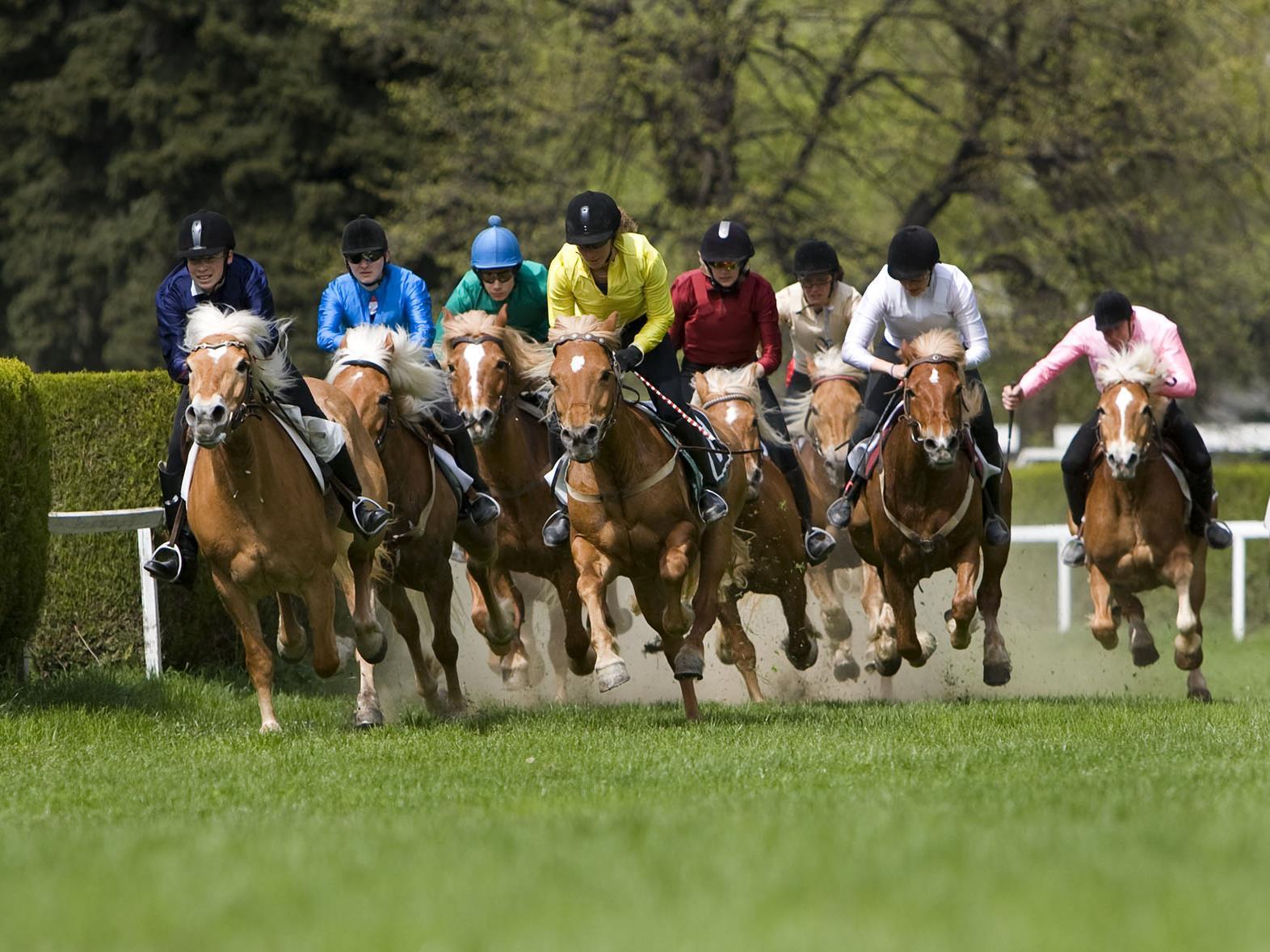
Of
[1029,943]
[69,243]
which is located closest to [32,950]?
[1029,943]

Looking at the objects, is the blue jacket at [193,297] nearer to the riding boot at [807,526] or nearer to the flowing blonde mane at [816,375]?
the riding boot at [807,526]

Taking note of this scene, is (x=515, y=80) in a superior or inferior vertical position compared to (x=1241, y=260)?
superior

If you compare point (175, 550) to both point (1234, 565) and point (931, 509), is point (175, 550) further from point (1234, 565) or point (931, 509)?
point (1234, 565)

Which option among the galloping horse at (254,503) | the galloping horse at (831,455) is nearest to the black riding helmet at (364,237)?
the galloping horse at (254,503)

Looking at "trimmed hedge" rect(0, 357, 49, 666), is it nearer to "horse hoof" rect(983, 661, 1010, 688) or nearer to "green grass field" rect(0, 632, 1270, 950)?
"green grass field" rect(0, 632, 1270, 950)

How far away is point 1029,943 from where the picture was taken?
399 cm

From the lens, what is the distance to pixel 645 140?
25.1 m

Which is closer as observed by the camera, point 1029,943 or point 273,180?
point 1029,943

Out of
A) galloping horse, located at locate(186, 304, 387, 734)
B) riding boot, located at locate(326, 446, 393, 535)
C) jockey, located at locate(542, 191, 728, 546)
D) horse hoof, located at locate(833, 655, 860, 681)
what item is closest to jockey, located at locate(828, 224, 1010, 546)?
jockey, located at locate(542, 191, 728, 546)

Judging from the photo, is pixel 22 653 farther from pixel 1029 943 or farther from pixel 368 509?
pixel 1029 943

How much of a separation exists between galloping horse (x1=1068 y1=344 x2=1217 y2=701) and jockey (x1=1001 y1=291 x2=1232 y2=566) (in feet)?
0.31

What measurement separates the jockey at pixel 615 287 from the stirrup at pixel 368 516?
1.00 meters

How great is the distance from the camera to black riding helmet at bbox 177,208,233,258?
406 inches

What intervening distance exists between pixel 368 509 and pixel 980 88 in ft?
52.7
